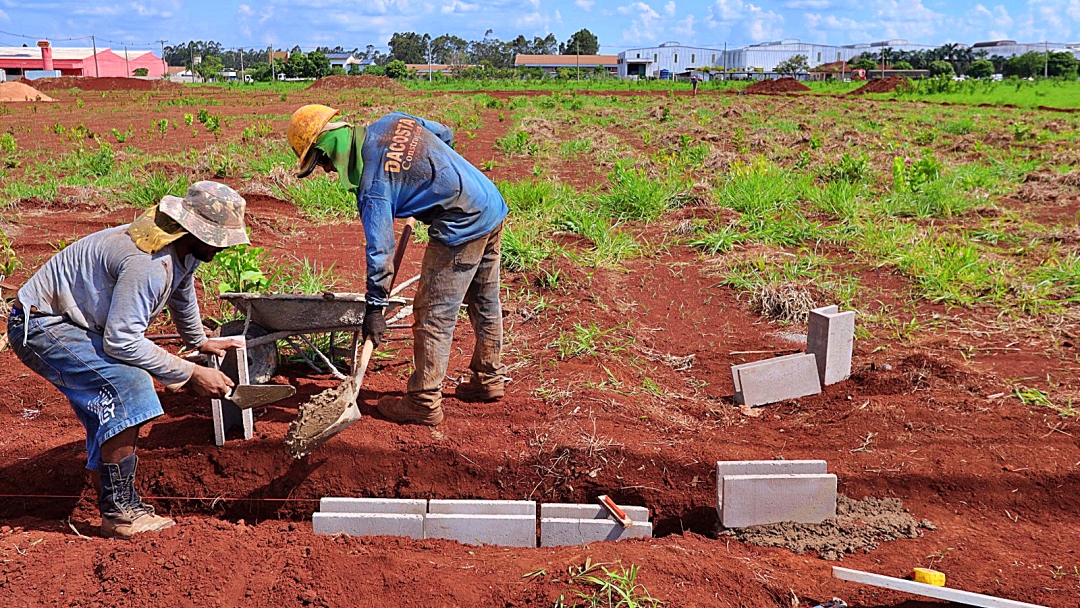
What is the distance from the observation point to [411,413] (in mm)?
3883

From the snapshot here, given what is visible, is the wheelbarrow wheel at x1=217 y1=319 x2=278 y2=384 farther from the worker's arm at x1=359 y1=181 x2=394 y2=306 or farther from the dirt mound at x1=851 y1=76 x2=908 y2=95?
the dirt mound at x1=851 y1=76 x2=908 y2=95

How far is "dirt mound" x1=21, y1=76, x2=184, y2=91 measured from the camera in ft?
141

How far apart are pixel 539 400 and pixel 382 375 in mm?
950

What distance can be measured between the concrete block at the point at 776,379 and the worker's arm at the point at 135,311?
9.20 ft

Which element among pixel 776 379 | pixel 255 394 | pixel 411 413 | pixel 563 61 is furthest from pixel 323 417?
pixel 563 61

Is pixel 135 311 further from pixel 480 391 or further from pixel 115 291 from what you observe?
pixel 480 391

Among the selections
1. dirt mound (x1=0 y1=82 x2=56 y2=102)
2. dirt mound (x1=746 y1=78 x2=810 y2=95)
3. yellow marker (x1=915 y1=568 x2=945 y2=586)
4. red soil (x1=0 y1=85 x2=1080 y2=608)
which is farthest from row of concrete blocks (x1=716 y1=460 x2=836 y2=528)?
dirt mound (x1=746 y1=78 x2=810 y2=95)

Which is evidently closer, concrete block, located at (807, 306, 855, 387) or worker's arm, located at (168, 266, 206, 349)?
worker's arm, located at (168, 266, 206, 349)

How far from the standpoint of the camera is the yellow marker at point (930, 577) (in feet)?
9.07

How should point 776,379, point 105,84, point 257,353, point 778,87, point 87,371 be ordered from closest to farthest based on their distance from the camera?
point 87,371, point 257,353, point 776,379, point 778,87, point 105,84

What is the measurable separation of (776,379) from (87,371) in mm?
3257

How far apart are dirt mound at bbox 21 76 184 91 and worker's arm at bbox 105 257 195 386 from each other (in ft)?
151

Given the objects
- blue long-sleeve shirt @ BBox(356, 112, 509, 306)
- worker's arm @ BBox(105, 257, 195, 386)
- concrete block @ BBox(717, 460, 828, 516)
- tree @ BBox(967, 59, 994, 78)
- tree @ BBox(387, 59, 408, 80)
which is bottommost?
concrete block @ BBox(717, 460, 828, 516)

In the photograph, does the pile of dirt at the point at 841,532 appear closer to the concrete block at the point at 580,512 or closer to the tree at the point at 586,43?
the concrete block at the point at 580,512
